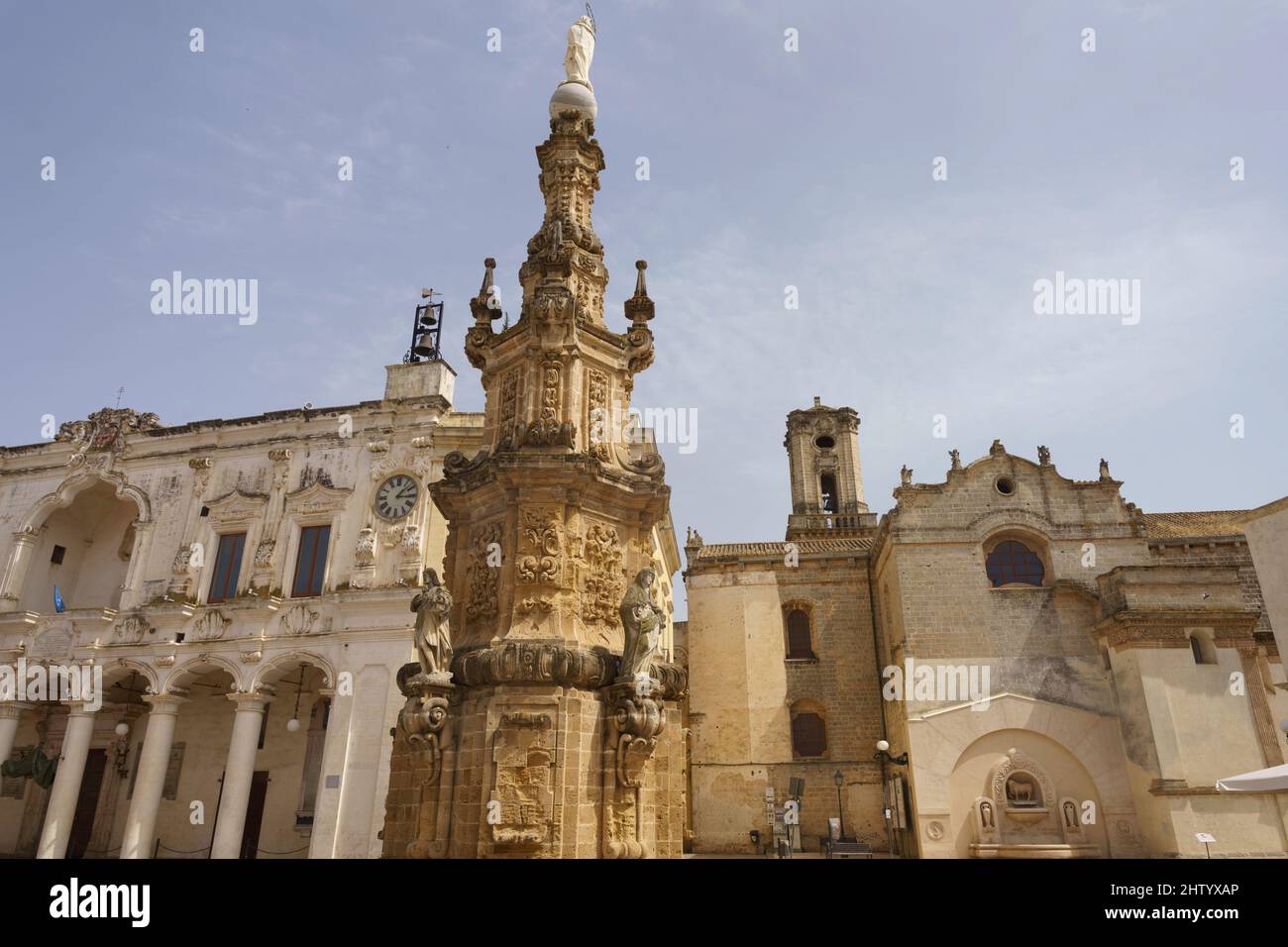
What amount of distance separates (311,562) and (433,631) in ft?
56.3

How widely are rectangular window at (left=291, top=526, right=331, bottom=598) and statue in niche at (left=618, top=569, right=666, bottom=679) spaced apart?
17.5 metres

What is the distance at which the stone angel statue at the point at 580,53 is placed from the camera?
1401 cm

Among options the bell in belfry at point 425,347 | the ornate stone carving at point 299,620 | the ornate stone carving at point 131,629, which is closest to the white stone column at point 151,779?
the ornate stone carving at point 131,629

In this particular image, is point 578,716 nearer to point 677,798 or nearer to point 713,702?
point 677,798

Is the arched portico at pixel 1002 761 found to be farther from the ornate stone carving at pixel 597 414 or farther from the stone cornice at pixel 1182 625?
the ornate stone carving at pixel 597 414

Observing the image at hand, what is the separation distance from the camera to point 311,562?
981 inches

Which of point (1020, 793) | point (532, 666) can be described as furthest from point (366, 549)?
point (1020, 793)

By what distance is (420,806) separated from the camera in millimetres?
9156

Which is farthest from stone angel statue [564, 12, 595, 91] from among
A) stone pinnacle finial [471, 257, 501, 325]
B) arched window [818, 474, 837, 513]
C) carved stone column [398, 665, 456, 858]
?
arched window [818, 474, 837, 513]

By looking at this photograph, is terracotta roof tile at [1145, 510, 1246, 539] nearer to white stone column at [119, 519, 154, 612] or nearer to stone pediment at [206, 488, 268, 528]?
stone pediment at [206, 488, 268, 528]

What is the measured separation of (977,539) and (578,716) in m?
21.7

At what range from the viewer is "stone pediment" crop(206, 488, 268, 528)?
1021 inches
